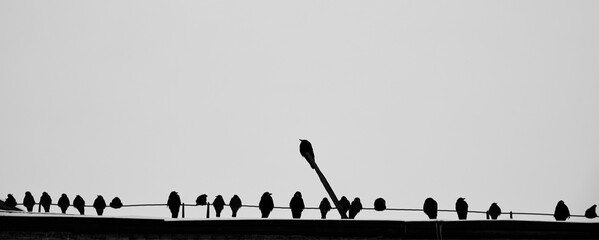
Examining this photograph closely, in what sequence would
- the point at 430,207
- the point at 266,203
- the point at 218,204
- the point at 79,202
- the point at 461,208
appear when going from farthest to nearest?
the point at 79,202
the point at 218,204
the point at 461,208
the point at 430,207
the point at 266,203

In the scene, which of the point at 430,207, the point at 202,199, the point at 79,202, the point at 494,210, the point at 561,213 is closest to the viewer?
the point at 561,213

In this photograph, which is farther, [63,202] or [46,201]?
[63,202]

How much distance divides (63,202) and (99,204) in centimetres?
195

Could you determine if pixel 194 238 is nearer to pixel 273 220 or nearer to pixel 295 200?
pixel 273 220

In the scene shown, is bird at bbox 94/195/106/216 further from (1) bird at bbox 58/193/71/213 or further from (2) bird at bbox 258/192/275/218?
(2) bird at bbox 258/192/275/218

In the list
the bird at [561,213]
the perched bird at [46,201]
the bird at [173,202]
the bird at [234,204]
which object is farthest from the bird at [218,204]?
the bird at [561,213]

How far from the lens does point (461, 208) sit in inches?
1094

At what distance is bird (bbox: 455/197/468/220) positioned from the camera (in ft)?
90.6

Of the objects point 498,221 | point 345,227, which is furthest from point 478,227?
point 345,227

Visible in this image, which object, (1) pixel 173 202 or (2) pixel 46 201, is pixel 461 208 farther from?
(2) pixel 46 201

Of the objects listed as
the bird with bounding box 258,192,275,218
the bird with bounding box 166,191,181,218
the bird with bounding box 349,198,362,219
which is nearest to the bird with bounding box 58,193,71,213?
the bird with bounding box 166,191,181,218

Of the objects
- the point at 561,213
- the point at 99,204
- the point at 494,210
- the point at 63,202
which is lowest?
the point at 561,213

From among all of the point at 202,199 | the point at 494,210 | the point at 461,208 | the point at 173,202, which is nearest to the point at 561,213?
the point at 461,208

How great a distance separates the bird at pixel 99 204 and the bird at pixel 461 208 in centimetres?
1470
